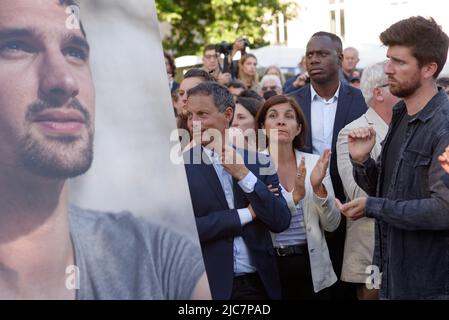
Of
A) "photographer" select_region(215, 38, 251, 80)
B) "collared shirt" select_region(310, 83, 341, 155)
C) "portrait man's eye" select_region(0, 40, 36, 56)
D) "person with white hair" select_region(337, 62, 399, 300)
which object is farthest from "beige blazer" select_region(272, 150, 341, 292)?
"photographer" select_region(215, 38, 251, 80)

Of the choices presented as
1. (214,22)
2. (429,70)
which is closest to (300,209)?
(429,70)

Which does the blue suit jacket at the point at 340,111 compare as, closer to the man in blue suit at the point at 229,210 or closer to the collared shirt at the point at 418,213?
the man in blue suit at the point at 229,210

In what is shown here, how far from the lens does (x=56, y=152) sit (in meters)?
2.36

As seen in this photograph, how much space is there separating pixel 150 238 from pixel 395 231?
156cm

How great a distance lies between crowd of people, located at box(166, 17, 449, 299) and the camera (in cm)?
354

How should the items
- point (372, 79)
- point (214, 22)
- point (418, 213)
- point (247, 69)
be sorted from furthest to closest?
point (214, 22)
point (247, 69)
point (372, 79)
point (418, 213)

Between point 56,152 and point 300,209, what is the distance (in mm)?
2450

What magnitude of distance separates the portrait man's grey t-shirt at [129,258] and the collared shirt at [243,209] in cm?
149

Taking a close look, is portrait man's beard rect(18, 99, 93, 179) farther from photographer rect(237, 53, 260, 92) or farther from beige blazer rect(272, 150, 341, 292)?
photographer rect(237, 53, 260, 92)

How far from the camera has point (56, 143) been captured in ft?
7.76

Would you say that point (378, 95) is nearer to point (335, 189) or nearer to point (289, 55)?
point (335, 189)

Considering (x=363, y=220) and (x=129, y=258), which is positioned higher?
A: (x=129, y=258)
